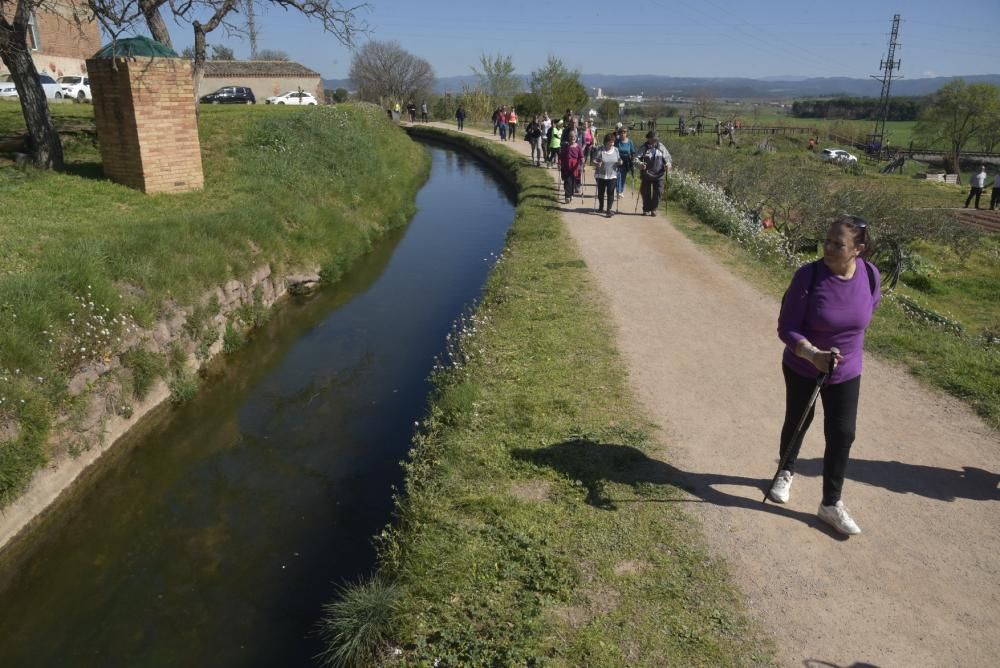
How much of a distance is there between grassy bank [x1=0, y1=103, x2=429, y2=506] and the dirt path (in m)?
5.21

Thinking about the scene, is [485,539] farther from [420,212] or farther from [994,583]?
[420,212]

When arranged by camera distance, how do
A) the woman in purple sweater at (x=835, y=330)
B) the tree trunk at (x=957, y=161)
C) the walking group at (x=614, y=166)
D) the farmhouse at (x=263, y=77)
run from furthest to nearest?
the farmhouse at (x=263, y=77), the tree trunk at (x=957, y=161), the walking group at (x=614, y=166), the woman in purple sweater at (x=835, y=330)

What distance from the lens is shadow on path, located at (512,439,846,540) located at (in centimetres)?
468

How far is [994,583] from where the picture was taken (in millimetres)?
3898

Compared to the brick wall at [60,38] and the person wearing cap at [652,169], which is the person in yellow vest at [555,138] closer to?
the person wearing cap at [652,169]

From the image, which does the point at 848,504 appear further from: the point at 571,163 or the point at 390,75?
the point at 390,75

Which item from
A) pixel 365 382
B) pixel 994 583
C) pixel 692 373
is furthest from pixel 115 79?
pixel 994 583

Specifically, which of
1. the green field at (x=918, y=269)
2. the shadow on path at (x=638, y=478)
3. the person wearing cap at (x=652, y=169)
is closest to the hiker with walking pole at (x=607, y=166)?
the person wearing cap at (x=652, y=169)

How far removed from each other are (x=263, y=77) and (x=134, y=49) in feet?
137

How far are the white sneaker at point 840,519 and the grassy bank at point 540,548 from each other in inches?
33.4

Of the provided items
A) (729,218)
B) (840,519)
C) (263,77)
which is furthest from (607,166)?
(263,77)

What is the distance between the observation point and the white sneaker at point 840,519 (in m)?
4.28

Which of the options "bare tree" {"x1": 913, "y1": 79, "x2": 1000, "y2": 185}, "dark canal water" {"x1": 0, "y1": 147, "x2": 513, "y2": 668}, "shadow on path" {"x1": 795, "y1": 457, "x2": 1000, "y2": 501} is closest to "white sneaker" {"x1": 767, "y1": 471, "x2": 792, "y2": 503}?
"shadow on path" {"x1": 795, "y1": 457, "x2": 1000, "y2": 501}

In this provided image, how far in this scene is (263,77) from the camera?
49.3 meters
